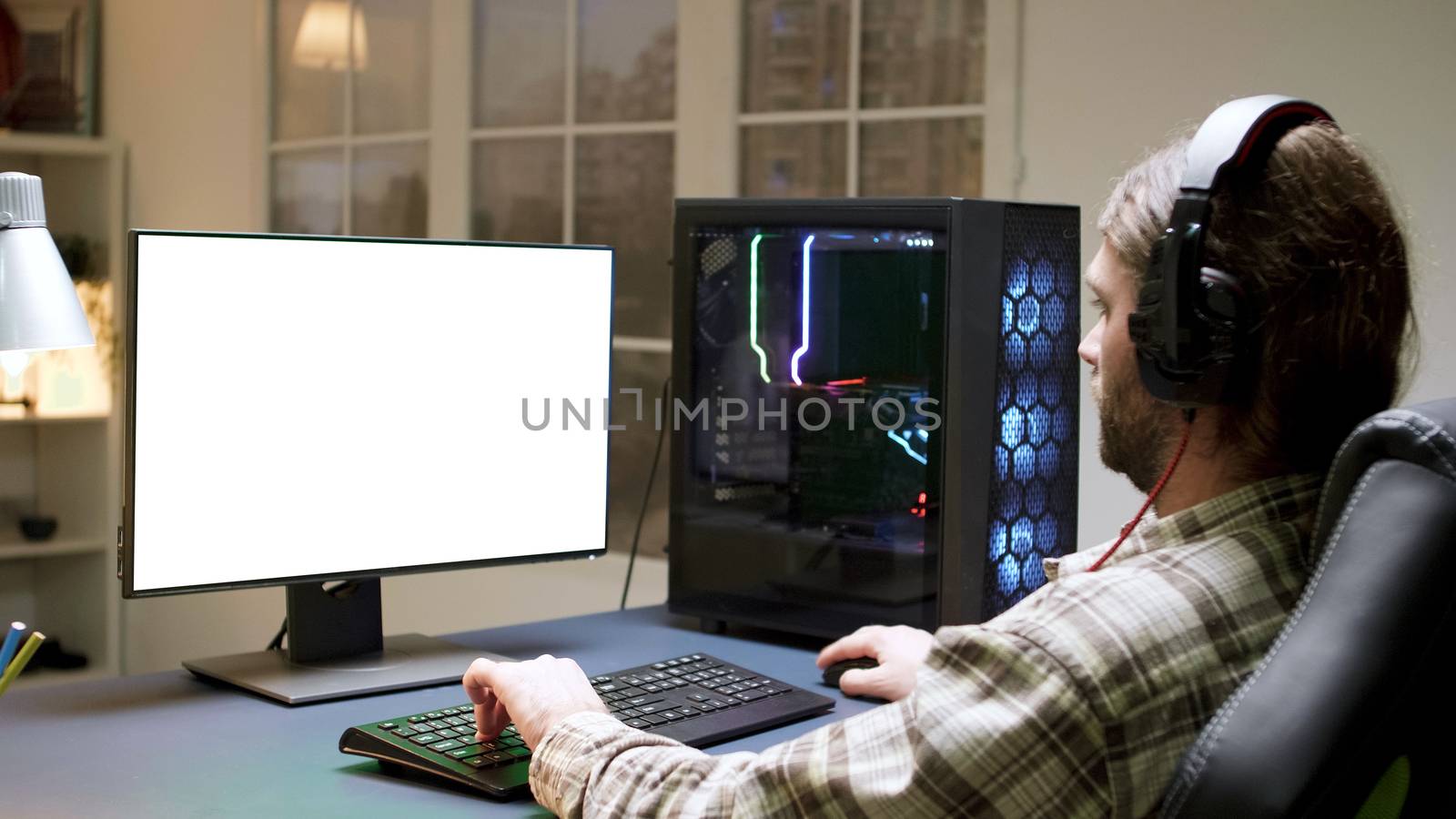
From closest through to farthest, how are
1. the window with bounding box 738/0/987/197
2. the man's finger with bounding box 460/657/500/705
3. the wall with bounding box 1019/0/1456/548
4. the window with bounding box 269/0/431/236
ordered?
the man's finger with bounding box 460/657/500/705 → the wall with bounding box 1019/0/1456/548 → the window with bounding box 738/0/987/197 → the window with bounding box 269/0/431/236

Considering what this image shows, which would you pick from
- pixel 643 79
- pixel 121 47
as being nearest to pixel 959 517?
pixel 643 79

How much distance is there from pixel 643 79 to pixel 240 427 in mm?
1866

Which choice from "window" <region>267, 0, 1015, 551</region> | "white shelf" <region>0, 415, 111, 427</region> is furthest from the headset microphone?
"white shelf" <region>0, 415, 111, 427</region>

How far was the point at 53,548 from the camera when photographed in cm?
391

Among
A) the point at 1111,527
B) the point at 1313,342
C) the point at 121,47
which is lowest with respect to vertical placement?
the point at 1111,527

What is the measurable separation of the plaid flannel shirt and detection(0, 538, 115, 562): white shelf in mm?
3397

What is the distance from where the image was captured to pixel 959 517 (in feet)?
5.02

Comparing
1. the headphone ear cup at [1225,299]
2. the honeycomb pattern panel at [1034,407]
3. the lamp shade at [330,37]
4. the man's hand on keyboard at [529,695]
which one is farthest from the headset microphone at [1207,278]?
the lamp shade at [330,37]

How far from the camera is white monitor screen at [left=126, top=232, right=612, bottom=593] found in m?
1.33

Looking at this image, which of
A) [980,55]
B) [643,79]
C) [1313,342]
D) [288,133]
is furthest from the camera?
[288,133]

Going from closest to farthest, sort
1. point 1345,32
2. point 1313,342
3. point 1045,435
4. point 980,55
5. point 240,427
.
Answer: point 1313,342, point 240,427, point 1045,435, point 1345,32, point 980,55

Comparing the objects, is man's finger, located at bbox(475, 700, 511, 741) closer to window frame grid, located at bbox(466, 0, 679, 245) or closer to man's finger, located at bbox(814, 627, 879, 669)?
man's finger, located at bbox(814, 627, 879, 669)

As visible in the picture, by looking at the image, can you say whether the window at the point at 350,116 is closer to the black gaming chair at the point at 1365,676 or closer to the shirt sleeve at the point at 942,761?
the shirt sleeve at the point at 942,761

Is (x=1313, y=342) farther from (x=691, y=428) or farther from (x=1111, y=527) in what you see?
(x=1111, y=527)
